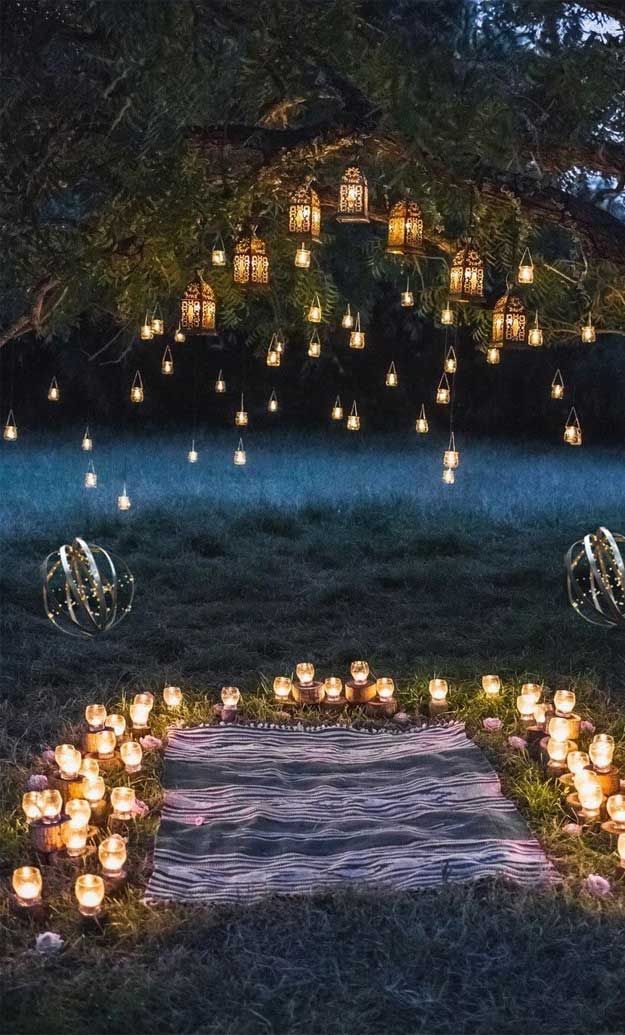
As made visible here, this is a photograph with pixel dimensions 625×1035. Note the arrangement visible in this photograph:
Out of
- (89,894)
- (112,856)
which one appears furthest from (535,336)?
(89,894)

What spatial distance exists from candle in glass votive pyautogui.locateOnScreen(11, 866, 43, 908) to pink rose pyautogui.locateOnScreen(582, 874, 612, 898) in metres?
1.70

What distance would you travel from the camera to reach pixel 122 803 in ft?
12.2

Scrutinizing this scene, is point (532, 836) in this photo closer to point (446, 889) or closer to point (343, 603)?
point (446, 889)

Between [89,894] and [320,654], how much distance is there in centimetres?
282

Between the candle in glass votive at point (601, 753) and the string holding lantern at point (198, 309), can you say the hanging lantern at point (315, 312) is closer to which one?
the string holding lantern at point (198, 309)

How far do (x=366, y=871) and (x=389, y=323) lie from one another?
31.3ft

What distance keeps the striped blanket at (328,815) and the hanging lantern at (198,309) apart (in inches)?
69.6

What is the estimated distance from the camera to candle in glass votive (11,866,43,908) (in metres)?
3.11

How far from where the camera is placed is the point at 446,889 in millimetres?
3295

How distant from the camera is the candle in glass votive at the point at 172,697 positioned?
4836mm

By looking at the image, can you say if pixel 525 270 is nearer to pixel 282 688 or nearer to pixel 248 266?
pixel 248 266

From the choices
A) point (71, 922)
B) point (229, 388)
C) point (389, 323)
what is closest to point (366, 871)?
point (71, 922)

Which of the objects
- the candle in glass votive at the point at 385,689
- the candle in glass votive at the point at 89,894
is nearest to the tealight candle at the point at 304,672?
the candle in glass votive at the point at 385,689

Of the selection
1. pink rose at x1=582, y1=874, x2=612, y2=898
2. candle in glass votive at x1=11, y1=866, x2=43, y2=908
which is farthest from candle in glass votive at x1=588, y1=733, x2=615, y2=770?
candle in glass votive at x1=11, y1=866, x2=43, y2=908
